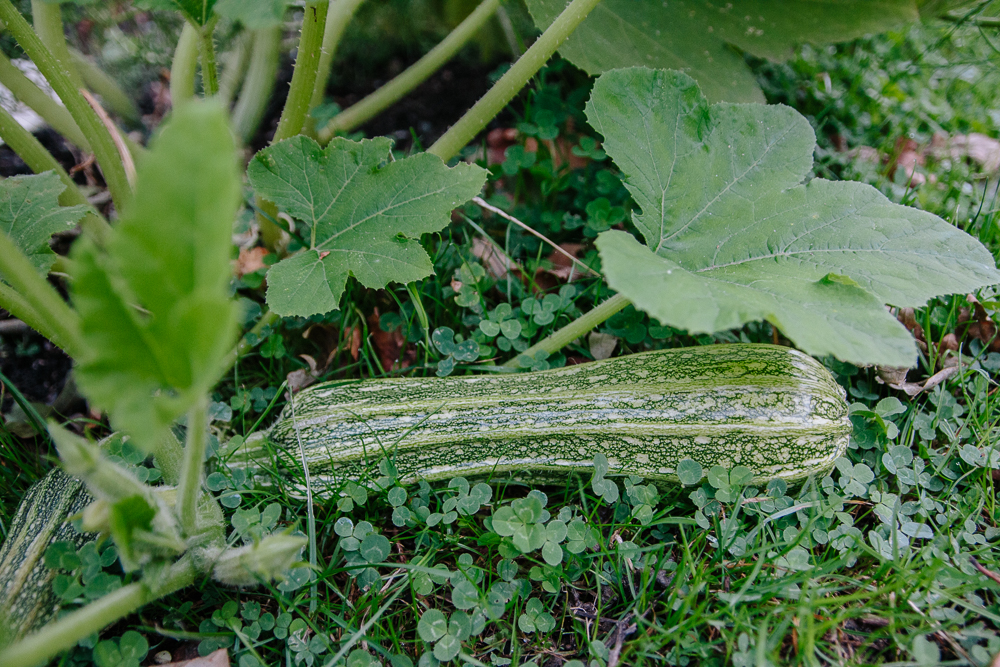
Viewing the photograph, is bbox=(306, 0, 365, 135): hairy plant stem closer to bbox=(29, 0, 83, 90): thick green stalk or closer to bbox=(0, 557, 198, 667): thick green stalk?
bbox=(29, 0, 83, 90): thick green stalk

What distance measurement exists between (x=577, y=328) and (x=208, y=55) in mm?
1361

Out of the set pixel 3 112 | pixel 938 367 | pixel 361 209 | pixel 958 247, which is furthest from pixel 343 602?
pixel 938 367

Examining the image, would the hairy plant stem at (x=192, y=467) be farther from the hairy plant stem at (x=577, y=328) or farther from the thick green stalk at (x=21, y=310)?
the hairy plant stem at (x=577, y=328)

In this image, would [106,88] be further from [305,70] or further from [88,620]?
[88,620]

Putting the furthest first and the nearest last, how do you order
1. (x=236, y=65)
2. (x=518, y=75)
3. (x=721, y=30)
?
(x=236, y=65) < (x=721, y=30) < (x=518, y=75)

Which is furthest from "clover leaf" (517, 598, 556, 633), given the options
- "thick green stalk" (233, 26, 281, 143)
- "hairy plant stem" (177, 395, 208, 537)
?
"thick green stalk" (233, 26, 281, 143)

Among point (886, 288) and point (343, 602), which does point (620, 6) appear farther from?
point (343, 602)

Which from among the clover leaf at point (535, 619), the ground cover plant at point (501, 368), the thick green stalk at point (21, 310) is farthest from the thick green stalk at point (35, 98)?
the clover leaf at point (535, 619)

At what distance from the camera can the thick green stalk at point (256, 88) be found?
301 cm

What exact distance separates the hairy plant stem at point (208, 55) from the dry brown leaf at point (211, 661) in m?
1.58

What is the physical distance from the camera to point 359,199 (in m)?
2.00

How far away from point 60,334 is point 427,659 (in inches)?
46.5

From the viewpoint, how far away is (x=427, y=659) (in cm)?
161

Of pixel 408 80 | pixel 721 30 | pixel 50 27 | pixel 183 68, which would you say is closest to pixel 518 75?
pixel 408 80
